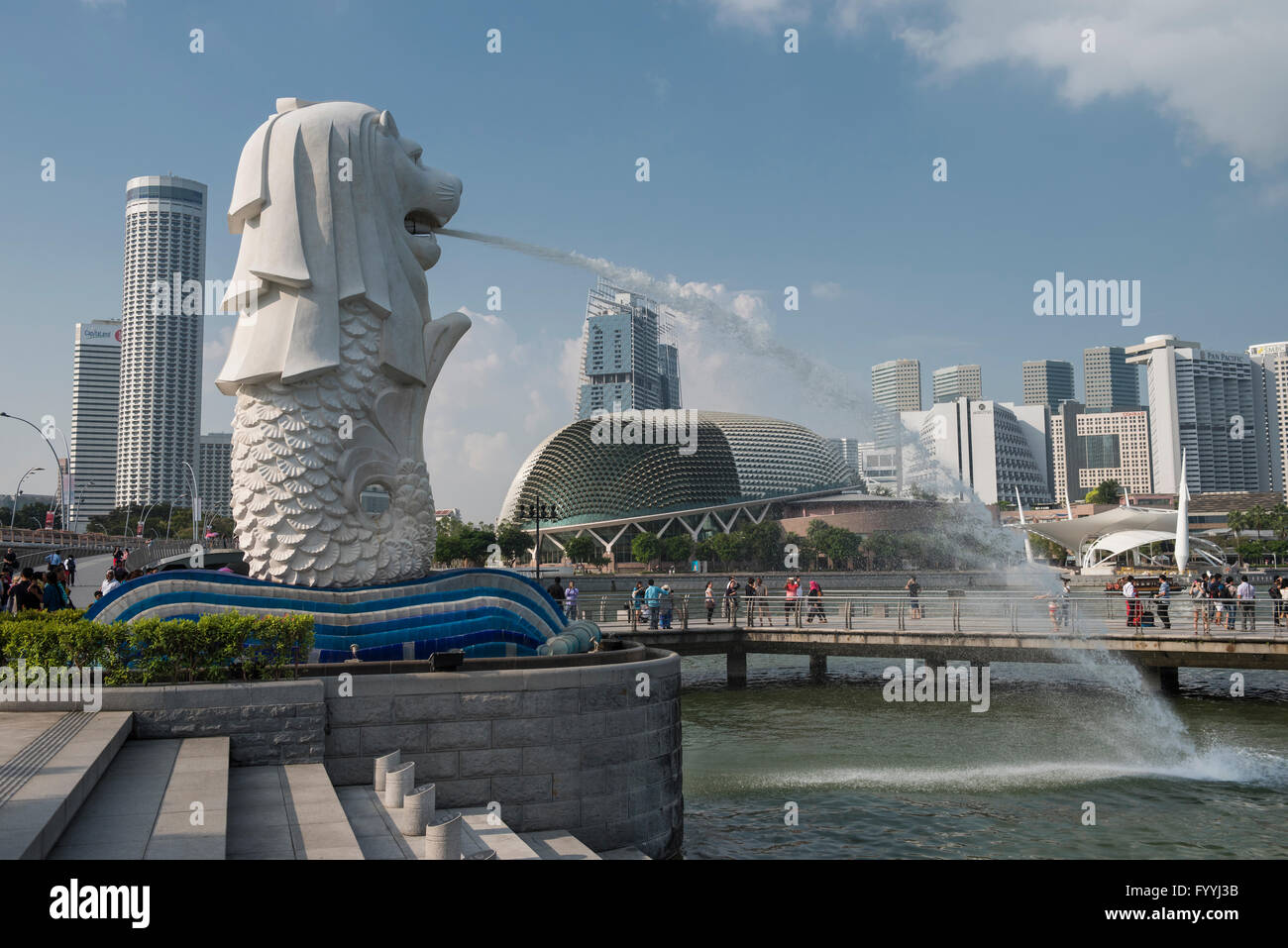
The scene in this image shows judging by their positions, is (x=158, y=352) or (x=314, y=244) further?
(x=158, y=352)

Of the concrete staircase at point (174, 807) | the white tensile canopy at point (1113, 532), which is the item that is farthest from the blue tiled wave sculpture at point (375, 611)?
the white tensile canopy at point (1113, 532)

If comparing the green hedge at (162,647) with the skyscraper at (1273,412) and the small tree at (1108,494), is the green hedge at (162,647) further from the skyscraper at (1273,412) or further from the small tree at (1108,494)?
the skyscraper at (1273,412)

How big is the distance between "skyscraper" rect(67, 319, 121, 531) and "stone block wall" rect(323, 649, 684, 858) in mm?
112469

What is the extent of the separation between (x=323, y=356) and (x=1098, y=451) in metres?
191

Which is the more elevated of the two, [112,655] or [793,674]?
[112,655]

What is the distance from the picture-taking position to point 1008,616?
24219mm

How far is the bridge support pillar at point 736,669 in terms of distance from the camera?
1019 inches

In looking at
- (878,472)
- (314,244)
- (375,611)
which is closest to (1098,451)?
(878,472)

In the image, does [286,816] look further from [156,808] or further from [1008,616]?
[1008,616]

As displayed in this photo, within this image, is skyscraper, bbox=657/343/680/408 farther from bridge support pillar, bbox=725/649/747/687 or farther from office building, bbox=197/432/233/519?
bridge support pillar, bbox=725/649/747/687

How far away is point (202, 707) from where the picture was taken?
898 centimetres
